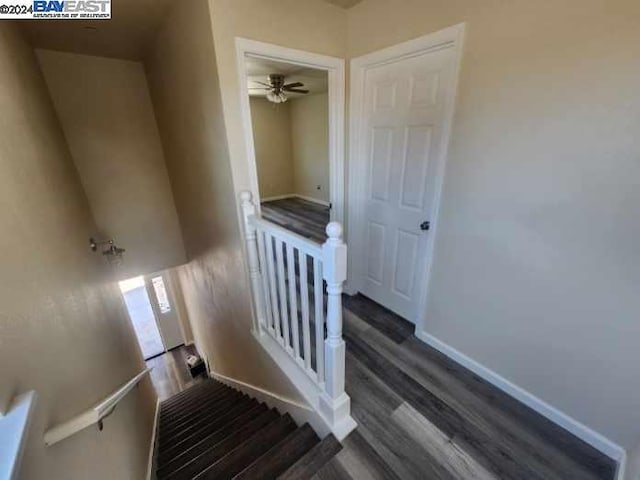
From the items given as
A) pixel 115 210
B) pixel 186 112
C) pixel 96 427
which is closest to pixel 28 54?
pixel 186 112

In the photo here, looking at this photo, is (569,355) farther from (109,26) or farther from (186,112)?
(109,26)

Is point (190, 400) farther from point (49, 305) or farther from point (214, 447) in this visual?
point (49, 305)

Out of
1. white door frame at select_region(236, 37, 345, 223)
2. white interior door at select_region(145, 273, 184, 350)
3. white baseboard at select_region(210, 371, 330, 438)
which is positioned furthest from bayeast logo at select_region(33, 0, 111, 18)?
white interior door at select_region(145, 273, 184, 350)

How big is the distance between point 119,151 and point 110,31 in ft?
3.83

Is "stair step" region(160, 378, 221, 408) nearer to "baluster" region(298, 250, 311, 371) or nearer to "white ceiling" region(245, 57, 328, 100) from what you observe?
"baluster" region(298, 250, 311, 371)

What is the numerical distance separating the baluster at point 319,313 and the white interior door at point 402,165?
1010 mm

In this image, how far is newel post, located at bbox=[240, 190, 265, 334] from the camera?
5.70 ft

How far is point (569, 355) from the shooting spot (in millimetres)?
1406

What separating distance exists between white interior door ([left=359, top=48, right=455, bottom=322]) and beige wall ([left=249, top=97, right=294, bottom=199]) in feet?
15.5

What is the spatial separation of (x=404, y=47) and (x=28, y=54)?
2.67m

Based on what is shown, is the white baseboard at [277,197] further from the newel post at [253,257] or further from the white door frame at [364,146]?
the newel post at [253,257]

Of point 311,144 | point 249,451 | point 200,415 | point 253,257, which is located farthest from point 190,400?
point 311,144

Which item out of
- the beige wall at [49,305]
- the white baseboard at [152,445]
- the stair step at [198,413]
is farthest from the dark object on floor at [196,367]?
the beige wall at [49,305]

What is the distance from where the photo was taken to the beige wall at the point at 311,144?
19.6 feet
